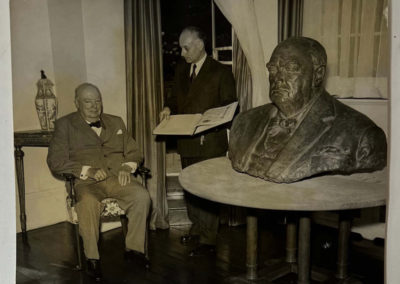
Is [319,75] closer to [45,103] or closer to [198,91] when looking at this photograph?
[198,91]

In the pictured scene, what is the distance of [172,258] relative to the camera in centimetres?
254

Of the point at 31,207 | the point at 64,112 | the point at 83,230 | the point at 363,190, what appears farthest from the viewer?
the point at 83,230

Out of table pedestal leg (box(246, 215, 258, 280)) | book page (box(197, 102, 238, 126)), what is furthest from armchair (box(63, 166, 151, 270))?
table pedestal leg (box(246, 215, 258, 280))

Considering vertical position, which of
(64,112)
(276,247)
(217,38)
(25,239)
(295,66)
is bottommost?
(276,247)

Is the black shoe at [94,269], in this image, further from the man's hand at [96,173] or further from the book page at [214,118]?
the book page at [214,118]

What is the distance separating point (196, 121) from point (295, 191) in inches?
29.4

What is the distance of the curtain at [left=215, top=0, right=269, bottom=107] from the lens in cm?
232

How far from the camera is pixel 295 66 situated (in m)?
1.94

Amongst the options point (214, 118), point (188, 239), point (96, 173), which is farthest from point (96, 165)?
point (188, 239)

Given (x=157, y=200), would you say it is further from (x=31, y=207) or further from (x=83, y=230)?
(x=31, y=207)

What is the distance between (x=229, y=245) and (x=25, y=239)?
1312 mm

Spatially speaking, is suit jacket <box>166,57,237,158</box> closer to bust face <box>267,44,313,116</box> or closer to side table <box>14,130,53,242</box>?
bust face <box>267,44,313,116</box>

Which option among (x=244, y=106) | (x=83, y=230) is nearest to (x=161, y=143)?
(x=244, y=106)

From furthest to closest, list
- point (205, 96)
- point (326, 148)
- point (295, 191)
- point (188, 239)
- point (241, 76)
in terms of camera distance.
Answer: point (188, 239), point (241, 76), point (205, 96), point (326, 148), point (295, 191)
